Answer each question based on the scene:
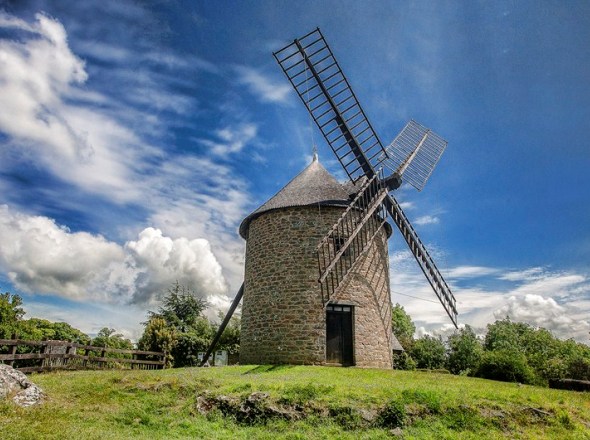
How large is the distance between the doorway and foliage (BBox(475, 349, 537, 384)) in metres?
4.82

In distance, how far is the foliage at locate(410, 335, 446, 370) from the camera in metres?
30.4

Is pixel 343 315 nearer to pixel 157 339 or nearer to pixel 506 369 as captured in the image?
pixel 506 369

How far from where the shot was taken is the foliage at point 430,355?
30.4m

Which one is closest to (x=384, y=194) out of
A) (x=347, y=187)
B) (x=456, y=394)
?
(x=347, y=187)

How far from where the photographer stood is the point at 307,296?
15.0 meters

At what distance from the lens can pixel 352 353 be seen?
15000mm

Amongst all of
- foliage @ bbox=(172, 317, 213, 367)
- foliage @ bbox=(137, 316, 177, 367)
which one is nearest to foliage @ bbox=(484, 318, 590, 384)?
foliage @ bbox=(172, 317, 213, 367)

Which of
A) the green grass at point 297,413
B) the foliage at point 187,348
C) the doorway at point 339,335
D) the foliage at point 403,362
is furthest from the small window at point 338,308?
the foliage at point 403,362

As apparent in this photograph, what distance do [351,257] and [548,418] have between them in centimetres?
827

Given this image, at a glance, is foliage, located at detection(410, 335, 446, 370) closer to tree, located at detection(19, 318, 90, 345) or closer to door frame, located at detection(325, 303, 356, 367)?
door frame, located at detection(325, 303, 356, 367)

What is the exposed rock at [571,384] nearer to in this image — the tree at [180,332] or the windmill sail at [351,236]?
the windmill sail at [351,236]

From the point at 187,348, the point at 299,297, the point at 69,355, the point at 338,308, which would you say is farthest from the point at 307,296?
the point at 187,348

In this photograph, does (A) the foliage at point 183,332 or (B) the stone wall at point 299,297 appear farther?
(A) the foliage at point 183,332

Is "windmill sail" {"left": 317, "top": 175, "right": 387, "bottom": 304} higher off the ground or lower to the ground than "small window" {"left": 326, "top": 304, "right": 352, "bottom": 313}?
higher
